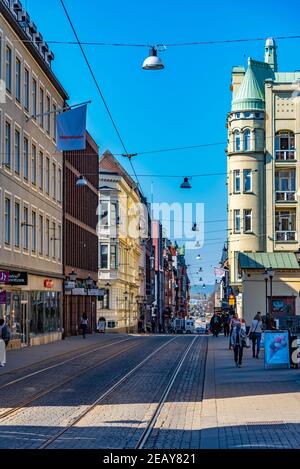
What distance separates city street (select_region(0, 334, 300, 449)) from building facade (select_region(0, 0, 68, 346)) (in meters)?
11.1

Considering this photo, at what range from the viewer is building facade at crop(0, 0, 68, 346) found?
4300 centimetres

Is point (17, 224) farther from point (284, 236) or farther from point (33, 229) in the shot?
point (284, 236)

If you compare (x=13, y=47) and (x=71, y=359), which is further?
(x=13, y=47)

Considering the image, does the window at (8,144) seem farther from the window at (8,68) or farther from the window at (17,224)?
the window at (17,224)

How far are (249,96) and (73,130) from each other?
1345 inches

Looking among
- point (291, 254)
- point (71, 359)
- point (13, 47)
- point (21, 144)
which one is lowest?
point (71, 359)

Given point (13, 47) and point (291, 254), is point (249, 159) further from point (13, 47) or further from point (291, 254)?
point (13, 47)

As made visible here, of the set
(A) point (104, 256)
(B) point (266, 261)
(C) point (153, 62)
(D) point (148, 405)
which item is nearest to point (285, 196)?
(B) point (266, 261)

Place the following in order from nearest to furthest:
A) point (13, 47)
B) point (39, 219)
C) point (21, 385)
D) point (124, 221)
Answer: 1. point (21, 385)
2. point (13, 47)
3. point (39, 219)
4. point (124, 221)

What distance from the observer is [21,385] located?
24906 millimetres

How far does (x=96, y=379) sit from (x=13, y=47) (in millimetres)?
23052

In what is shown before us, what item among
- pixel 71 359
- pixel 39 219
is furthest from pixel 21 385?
pixel 39 219

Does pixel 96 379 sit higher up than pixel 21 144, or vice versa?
pixel 21 144
